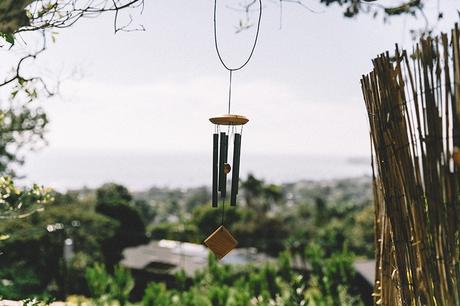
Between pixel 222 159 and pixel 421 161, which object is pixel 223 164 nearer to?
pixel 222 159

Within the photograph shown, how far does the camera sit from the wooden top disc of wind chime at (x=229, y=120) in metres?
2.43

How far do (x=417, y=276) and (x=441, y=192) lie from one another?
41 centimetres

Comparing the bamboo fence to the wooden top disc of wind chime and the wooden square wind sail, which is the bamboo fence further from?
the wooden square wind sail

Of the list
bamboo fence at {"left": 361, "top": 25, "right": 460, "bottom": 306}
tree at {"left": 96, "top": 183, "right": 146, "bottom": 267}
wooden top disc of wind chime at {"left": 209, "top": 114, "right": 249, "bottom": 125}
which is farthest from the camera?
tree at {"left": 96, "top": 183, "right": 146, "bottom": 267}

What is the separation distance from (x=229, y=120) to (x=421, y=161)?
1.03 meters

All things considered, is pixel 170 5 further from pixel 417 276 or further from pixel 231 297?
pixel 231 297

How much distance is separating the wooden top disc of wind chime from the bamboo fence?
0.65 m

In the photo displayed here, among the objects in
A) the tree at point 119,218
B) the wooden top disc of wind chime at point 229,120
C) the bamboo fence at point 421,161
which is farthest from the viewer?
the tree at point 119,218

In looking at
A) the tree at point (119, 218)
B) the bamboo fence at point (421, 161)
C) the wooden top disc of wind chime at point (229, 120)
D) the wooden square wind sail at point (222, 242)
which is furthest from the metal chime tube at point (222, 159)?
the tree at point (119, 218)

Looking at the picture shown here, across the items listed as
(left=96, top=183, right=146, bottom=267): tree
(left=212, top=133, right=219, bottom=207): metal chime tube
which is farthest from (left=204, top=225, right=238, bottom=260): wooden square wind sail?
(left=96, top=183, right=146, bottom=267): tree

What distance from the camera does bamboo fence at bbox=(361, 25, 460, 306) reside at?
162cm

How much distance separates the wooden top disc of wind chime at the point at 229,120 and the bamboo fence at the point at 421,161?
0.65m

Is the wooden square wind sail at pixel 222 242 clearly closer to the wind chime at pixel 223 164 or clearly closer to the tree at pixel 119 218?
the wind chime at pixel 223 164

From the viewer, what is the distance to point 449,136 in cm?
162
